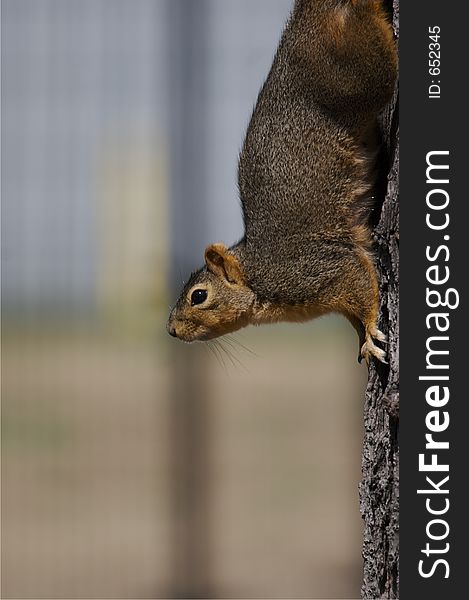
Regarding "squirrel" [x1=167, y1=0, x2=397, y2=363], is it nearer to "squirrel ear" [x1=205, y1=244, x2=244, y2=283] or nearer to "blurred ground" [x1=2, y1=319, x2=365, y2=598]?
"squirrel ear" [x1=205, y1=244, x2=244, y2=283]

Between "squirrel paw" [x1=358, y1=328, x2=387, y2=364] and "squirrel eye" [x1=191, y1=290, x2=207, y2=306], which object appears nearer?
"squirrel paw" [x1=358, y1=328, x2=387, y2=364]

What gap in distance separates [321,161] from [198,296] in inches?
21.1

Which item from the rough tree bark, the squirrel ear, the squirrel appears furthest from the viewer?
the squirrel ear

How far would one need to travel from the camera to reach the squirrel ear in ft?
7.24

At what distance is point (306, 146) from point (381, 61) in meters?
0.21

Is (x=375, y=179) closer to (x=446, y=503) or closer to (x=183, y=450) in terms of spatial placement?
(x=446, y=503)

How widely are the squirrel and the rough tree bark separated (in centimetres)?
4

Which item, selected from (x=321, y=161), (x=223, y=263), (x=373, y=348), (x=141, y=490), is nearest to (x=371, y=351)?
(x=373, y=348)

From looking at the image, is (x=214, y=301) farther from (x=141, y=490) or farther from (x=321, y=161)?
(x=141, y=490)

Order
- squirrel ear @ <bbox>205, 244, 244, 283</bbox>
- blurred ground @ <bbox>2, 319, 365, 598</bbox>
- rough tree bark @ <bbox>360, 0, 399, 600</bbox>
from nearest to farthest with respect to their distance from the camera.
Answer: rough tree bark @ <bbox>360, 0, 399, 600</bbox> < squirrel ear @ <bbox>205, 244, 244, 283</bbox> < blurred ground @ <bbox>2, 319, 365, 598</bbox>

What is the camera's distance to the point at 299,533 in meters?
4.29

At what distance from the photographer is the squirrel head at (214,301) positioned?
2.21 meters

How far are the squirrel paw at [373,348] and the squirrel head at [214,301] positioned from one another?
0.38 metres

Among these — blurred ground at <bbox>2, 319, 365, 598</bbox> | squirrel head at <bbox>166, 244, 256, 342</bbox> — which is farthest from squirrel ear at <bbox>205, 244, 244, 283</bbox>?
blurred ground at <bbox>2, 319, 365, 598</bbox>
